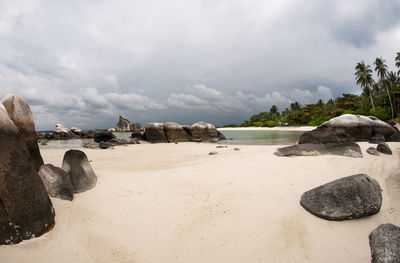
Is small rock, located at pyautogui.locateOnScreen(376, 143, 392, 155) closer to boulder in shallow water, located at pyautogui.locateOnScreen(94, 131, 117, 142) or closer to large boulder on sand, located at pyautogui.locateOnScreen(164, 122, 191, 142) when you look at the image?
large boulder on sand, located at pyautogui.locateOnScreen(164, 122, 191, 142)

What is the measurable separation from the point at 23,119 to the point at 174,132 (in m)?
22.8

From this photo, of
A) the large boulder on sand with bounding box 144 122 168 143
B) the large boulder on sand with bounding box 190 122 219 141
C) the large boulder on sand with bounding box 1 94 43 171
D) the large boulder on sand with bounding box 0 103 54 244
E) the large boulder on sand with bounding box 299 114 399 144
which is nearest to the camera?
the large boulder on sand with bounding box 0 103 54 244

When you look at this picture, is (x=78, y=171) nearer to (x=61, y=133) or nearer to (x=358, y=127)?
(x=358, y=127)

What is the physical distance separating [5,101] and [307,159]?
11.3m

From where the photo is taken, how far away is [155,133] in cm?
2833

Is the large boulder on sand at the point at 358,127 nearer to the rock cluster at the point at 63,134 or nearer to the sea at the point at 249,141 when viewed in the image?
the sea at the point at 249,141

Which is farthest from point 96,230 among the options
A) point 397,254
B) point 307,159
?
point 307,159

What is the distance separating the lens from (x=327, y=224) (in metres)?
3.46

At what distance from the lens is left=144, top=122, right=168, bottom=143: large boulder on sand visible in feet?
92.3

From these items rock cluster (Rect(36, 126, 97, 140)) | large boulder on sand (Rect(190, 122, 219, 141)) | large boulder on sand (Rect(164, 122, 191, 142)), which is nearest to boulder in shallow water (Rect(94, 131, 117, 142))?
large boulder on sand (Rect(164, 122, 191, 142))

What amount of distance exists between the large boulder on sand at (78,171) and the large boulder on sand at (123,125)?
99353mm

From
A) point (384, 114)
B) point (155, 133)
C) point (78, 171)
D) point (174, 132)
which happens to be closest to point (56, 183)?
point (78, 171)

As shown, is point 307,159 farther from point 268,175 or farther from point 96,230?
point 96,230

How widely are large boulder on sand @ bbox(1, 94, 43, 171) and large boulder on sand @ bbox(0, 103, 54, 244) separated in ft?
12.0
